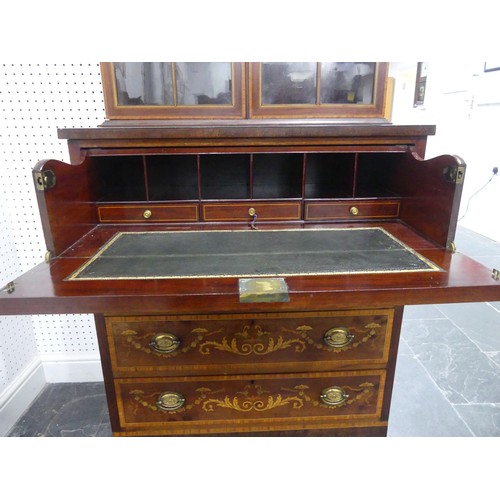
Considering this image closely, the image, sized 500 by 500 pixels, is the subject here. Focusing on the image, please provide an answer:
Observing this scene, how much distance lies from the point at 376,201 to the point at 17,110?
1357 mm

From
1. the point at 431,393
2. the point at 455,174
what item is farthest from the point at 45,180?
the point at 431,393

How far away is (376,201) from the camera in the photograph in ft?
4.34

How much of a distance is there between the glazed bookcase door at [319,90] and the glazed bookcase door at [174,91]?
0.07 metres

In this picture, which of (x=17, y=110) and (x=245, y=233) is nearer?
(x=245, y=233)

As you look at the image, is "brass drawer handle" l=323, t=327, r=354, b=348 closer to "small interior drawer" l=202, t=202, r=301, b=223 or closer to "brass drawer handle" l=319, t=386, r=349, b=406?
"brass drawer handle" l=319, t=386, r=349, b=406

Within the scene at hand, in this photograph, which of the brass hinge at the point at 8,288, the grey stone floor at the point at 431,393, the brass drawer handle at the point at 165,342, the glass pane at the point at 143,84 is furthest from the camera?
the grey stone floor at the point at 431,393

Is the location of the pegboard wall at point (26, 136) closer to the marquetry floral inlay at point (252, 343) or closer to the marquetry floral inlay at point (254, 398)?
the marquetry floral inlay at point (254, 398)

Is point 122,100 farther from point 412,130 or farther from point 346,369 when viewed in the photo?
point 346,369

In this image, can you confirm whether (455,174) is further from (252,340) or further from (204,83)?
(204,83)

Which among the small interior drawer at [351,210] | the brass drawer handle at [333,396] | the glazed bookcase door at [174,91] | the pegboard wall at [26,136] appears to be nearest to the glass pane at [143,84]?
the glazed bookcase door at [174,91]

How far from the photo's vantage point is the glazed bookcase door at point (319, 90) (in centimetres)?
129

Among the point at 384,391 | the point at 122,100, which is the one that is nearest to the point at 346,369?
the point at 384,391

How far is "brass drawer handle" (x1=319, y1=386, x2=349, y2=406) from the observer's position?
110 centimetres

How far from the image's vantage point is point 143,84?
128cm
